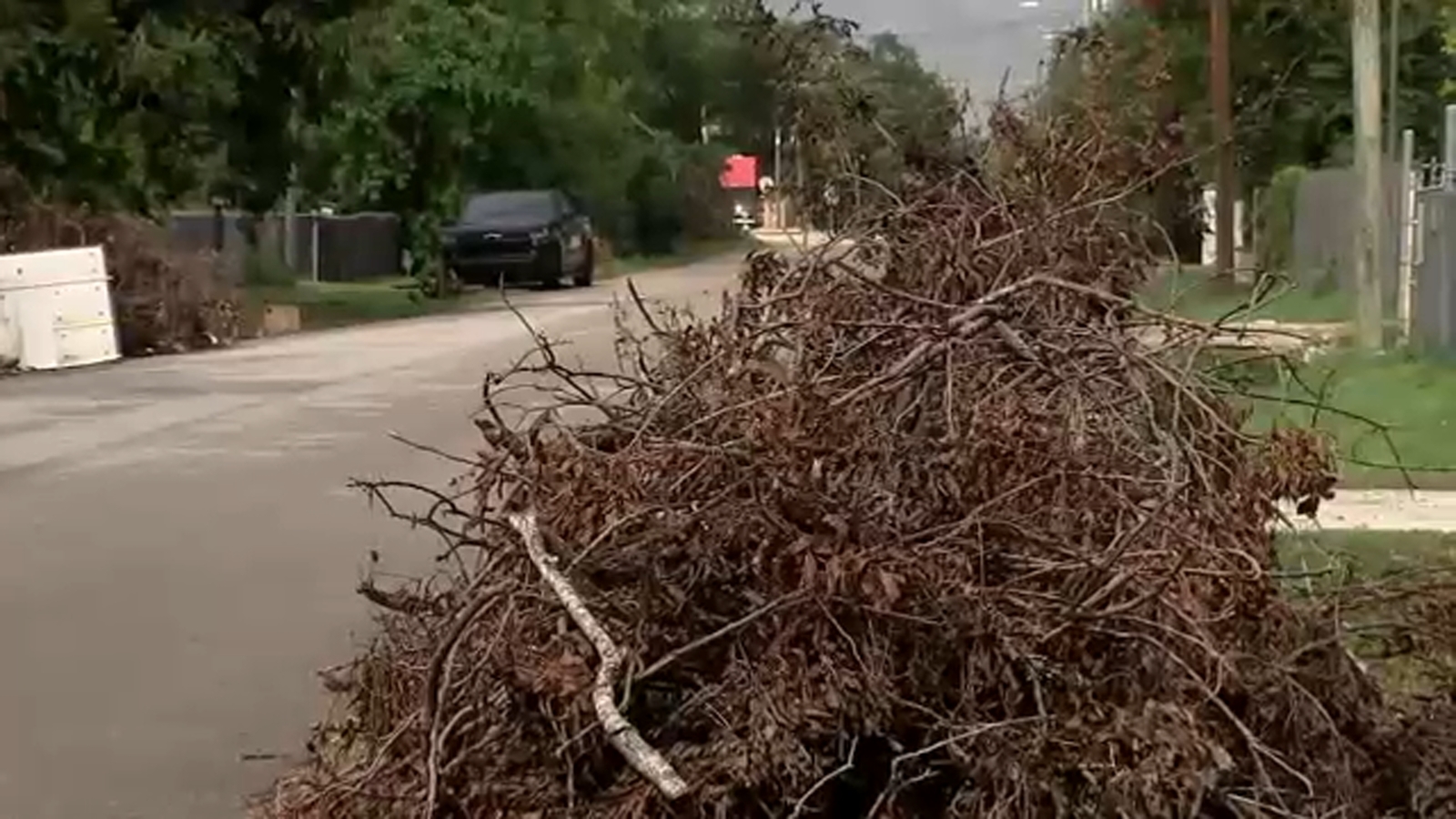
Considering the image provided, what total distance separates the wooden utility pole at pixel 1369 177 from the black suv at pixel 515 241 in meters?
21.5

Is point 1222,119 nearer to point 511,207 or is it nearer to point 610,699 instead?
point 511,207

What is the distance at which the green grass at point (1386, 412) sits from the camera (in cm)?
1135

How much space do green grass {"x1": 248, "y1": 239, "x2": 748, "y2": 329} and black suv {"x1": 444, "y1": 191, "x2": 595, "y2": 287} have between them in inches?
19.8

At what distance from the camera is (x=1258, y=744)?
18.5 ft

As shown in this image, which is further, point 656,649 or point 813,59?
point 813,59

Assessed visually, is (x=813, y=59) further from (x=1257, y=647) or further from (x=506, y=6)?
(x=506, y=6)

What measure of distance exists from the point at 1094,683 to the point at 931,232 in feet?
8.73

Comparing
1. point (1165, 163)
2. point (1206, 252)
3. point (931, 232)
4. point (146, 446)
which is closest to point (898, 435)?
point (931, 232)

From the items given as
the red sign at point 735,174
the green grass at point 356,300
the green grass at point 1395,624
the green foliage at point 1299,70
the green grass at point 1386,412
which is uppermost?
the green foliage at point 1299,70

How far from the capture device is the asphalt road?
8.02m

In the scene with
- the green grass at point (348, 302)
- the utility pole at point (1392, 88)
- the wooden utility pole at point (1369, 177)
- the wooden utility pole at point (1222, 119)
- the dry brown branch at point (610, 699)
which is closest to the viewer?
the dry brown branch at point (610, 699)

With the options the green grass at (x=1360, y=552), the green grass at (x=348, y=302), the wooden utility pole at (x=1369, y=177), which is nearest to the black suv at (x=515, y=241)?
the green grass at (x=348, y=302)

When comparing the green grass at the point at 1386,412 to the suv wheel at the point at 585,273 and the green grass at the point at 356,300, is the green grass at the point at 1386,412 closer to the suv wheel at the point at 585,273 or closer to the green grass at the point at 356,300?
the green grass at the point at 356,300

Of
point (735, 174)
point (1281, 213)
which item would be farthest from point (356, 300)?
point (735, 174)
